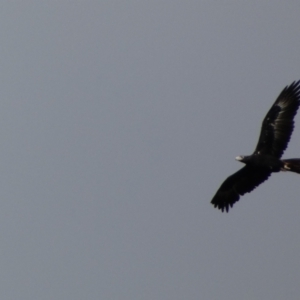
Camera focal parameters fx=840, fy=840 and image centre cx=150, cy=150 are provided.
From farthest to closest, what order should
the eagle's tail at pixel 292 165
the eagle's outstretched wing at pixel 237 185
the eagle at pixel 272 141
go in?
1. the eagle's outstretched wing at pixel 237 185
2. the eagle at pixel 272 141
3. the eagle's tail at pixel 292 165

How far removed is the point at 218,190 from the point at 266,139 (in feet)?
11.7

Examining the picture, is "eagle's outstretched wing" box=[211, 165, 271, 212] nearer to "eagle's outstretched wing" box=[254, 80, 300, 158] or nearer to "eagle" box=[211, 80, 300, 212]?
"eagle" box=[211, 80, 300, 212]

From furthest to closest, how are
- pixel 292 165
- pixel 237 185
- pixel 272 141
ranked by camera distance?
1. pixel 237 185
2. pixel 272 141
3. pixel 292 165

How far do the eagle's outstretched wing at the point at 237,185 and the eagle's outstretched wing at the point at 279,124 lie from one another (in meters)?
1.00

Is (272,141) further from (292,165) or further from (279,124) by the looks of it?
(292,165)

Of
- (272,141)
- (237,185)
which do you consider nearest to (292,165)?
(272,141)

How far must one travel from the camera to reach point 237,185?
34.2 m

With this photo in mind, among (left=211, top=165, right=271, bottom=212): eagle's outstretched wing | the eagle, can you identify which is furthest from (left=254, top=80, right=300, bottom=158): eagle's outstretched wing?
(left=211, top=165, right=271, bottom=212): eagle's outstretched wing

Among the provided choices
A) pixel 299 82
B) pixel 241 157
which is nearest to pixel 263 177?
pixel 241 157

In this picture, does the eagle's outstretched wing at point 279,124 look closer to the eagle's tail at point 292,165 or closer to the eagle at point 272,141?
the eagle at point 272,141

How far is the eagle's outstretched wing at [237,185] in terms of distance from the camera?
3341 centimetres

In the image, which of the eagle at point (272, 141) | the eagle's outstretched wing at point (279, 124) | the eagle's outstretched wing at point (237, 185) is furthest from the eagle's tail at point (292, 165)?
the eagle's outstretched wing at point (237, 185)

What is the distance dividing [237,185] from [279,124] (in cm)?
325

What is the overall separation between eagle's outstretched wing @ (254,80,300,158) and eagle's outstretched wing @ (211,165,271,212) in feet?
3.27
